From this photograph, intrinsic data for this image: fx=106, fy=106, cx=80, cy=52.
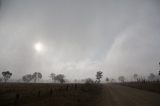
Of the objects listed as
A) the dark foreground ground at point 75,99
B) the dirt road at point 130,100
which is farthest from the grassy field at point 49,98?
the dirt road at point 130,100

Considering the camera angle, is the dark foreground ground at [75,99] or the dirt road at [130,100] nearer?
the dirt road at [130,100]

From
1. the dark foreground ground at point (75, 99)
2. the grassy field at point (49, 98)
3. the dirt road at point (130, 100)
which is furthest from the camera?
the grassy field at point (49, 98)

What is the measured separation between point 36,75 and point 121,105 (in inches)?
7186

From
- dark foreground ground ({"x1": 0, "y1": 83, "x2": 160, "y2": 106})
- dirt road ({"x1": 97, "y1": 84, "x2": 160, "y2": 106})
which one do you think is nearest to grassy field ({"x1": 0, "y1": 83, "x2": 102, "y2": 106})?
dark foreground ground ({"x1": 0, "y1": 83, "x2": 160, "y2": 106})

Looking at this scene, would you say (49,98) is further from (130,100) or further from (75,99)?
(130,100)

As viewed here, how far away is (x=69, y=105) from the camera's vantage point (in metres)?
14.3

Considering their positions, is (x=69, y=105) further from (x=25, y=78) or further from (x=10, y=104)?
(x=25, y=78)

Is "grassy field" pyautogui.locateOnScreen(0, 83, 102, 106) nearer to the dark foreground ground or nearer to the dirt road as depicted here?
the dark foreground ground

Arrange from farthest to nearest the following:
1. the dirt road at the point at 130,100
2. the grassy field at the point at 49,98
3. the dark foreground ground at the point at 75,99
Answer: the grassy field at the point at 49,98 < the dark foreground ground at the point at 75,99 < the dirt road at the point at 130,100

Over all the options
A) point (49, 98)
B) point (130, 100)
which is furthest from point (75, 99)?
point (130, 100)

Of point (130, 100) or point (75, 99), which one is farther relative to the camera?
point (75, 99)

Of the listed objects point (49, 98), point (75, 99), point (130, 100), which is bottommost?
point (130, 100)

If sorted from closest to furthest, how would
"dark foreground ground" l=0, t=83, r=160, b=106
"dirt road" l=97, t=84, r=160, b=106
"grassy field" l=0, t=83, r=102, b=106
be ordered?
1. "dirt road" l=97, t=84, r=160, b=106
2. "dark foreground ground" l=0, t=83, r=160, b=106
3. "grassy field" l=0, t=83, r=102, b=106

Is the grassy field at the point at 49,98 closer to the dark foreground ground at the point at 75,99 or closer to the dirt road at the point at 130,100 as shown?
the dark foreground ground at the point at 75,99
